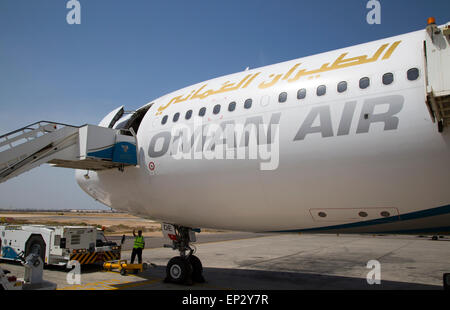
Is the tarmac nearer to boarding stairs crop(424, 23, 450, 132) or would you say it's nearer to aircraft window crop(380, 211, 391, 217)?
aircraft window crop(380, 211, 391, 217)

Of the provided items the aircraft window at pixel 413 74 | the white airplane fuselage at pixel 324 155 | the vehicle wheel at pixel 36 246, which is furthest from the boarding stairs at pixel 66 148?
the aircraft window at pixel 413 74

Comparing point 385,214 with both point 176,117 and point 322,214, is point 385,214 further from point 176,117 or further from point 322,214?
point 176,117

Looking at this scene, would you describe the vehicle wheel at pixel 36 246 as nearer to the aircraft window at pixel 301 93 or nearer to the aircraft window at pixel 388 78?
the aircraft window at pixel 301 93

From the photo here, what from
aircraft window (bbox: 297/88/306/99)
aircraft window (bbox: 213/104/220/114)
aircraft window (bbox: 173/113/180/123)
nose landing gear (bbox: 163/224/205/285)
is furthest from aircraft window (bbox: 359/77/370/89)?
nose landing gear (bbox: 163/224/205/285)

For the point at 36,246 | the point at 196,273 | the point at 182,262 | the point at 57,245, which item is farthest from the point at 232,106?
the point at 36,246

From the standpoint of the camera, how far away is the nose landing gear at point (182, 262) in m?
12.3

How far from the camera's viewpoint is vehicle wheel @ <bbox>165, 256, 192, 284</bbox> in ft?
40.3

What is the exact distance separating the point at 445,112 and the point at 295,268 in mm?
12246

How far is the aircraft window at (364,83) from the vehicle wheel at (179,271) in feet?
27.3

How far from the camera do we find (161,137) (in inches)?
439

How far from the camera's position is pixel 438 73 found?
6715mm

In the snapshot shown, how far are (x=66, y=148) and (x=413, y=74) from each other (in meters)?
9.92
